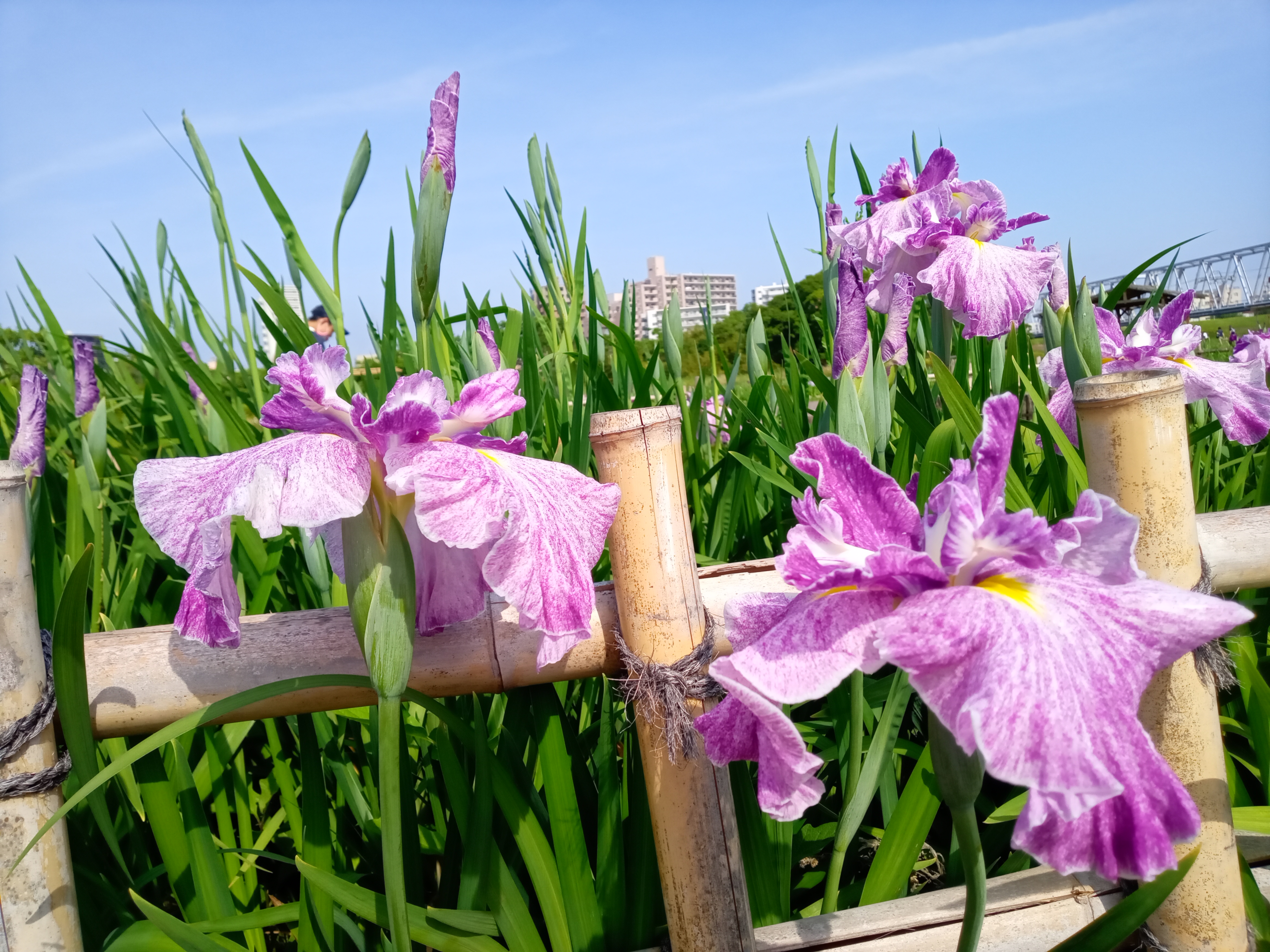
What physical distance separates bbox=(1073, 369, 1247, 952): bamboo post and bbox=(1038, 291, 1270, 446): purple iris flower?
1.54 feet

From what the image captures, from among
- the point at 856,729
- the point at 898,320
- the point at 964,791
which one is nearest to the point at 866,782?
the point at 856,729

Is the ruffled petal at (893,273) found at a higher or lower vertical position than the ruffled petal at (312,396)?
higher

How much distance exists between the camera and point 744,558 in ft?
6.20

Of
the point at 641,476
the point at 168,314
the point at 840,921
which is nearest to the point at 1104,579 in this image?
the point at 641,476

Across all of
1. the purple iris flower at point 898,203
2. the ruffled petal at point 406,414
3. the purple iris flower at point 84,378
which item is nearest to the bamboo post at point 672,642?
the ruffled petal at point 406,414

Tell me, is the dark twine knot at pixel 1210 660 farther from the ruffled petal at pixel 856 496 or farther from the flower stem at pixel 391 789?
the flower stem at pixel 391 789

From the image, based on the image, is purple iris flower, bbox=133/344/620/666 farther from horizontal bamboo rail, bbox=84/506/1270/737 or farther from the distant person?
the distant person

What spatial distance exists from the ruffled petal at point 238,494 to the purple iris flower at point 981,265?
106 centimetres

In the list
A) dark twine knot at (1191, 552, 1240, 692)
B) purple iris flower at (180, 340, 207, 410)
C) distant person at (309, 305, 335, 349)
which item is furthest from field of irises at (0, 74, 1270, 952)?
distant person at (309, 305, 335, 349)

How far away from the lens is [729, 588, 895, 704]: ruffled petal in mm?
568

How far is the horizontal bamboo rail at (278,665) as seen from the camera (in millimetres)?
1032

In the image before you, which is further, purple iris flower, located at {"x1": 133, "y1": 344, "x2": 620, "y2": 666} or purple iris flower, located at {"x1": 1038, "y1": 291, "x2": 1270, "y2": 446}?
purple iris flower, located at {"x1": 1038, "y1": 291, "x2": 1270, "y2": 446}

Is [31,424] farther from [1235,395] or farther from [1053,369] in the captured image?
[1235,395]

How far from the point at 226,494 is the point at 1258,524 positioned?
4.40 feet
